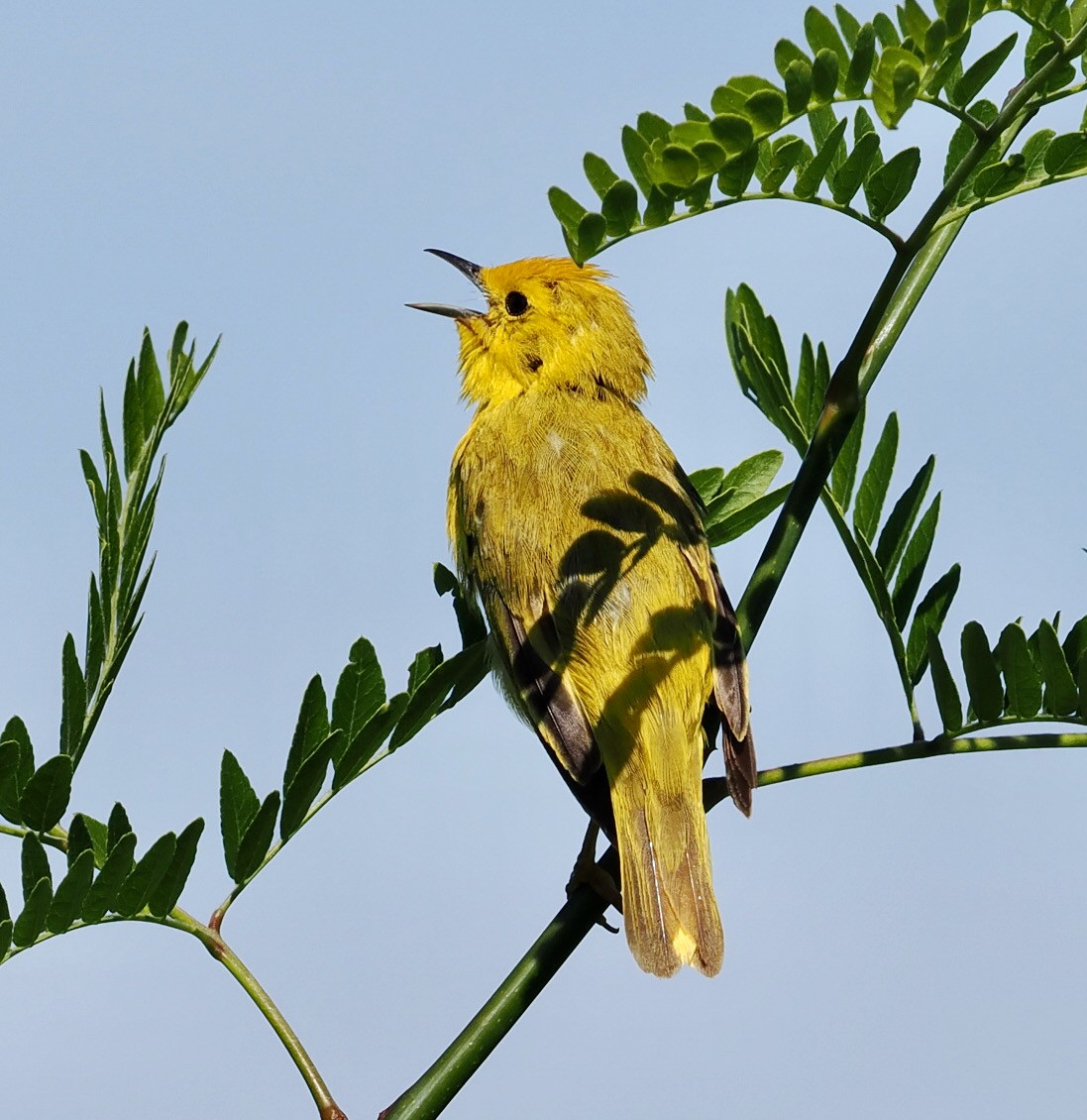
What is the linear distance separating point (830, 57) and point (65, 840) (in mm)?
1839

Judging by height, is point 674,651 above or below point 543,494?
below

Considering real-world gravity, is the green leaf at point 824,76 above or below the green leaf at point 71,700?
above

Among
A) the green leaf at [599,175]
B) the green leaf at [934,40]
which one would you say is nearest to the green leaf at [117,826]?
the green leaf at [599,175]

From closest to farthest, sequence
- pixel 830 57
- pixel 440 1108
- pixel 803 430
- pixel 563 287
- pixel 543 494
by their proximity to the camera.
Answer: pixel 440 1108
pixel 830 57
pixel 803 430
pixel 543 494
pixel 563 287

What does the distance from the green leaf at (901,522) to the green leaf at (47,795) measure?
1.78m

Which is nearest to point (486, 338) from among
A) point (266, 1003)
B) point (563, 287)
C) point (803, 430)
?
point (563, 287)

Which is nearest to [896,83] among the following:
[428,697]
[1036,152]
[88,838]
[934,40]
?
[934,40]

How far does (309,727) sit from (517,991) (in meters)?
0.71

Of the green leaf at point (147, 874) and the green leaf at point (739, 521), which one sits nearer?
the green leaf at point (147, 874)

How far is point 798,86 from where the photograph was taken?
2.25m

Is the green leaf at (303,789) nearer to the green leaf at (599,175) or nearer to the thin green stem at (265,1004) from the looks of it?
the thin green stem at (265,1004)

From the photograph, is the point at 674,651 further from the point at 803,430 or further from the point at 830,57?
the point at 830,57

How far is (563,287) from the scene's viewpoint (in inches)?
200

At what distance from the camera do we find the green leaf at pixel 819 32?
2312 millimetres
